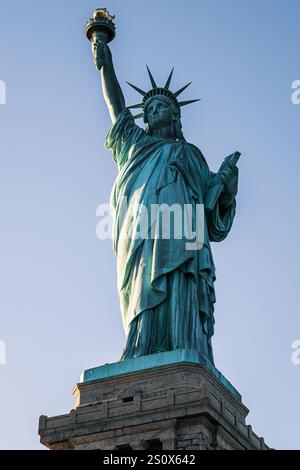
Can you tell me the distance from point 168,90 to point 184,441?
402 inches

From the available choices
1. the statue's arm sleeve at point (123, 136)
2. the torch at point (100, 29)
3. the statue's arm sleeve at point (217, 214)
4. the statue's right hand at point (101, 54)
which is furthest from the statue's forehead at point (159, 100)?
the torch at point (100, 29)

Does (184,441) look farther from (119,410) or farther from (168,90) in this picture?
(168,90)

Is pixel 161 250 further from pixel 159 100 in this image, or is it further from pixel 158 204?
pixel 159 100

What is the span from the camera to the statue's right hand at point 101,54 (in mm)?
32406

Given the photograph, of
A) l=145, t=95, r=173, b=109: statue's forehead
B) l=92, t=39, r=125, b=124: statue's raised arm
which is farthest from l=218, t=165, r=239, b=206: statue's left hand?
l=92, t=39, r=125, b=124: statue's raised arm

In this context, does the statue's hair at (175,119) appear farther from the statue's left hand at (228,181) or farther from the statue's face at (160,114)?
the statue's left hand at (228,181)

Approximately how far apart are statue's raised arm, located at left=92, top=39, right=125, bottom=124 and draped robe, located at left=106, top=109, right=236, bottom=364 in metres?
0.68

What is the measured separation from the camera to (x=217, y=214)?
30.0 meters

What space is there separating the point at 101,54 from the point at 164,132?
2901 mm

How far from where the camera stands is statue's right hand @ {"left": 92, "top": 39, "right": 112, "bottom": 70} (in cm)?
3241

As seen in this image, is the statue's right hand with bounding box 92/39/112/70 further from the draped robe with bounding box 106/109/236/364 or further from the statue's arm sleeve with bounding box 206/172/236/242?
the statue's arm sleeve with bounding box 206/172/236/242

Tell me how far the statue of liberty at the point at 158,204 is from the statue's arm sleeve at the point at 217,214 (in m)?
0.02

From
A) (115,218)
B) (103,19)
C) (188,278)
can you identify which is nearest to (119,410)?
(188,278)

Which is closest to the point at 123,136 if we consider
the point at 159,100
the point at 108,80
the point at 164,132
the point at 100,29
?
the point at 164,132
